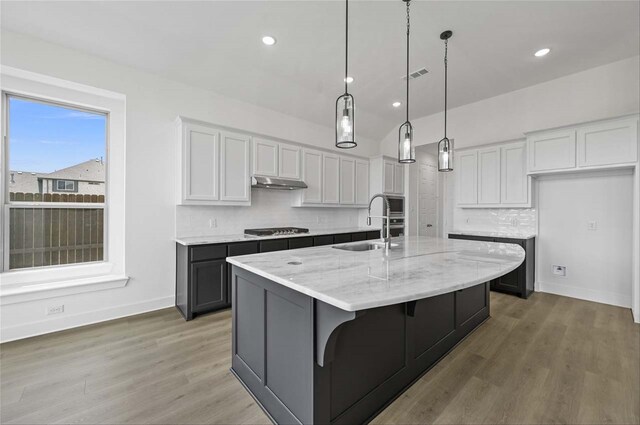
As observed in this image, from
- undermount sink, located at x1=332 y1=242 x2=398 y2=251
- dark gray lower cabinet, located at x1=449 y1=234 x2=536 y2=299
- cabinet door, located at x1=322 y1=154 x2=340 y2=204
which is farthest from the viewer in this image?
cabinet door, located at x1=322 y1=154 x2=340 y2=204

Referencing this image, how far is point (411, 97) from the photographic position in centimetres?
457

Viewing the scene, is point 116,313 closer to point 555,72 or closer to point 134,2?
point 134,2

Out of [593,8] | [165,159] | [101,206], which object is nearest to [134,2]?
[165,159]

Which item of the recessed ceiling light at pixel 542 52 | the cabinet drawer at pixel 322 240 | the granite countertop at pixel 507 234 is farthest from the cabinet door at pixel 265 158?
the recessed ceiling light at pixel 542 52

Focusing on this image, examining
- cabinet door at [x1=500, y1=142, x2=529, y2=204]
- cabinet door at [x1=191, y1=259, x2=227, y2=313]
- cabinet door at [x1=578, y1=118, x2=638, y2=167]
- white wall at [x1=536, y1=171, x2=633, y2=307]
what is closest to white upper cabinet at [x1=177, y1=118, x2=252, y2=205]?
cabinet door at [x1=191, y1=259, x2=227, y2=313]

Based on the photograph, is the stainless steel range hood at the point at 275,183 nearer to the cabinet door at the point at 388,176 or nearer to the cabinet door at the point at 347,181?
the cabinet door at the point at 347,181

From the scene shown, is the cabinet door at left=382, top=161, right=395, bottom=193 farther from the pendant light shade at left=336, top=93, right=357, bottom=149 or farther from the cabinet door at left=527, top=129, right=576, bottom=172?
the pendant light shade at left=336, top=93, right=357, bottom=149

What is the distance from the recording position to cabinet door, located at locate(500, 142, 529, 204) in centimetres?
410

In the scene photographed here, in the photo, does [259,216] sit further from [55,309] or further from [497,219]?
[497,219]

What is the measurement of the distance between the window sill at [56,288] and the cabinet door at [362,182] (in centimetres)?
398

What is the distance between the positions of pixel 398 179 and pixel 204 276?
4218 mm

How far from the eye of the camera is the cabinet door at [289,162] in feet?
13.9

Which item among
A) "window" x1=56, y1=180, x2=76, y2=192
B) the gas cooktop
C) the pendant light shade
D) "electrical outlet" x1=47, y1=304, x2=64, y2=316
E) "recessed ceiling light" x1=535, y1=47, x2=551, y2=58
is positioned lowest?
"electrical outlet" x1=47, y1=304, x2=64, y2=316

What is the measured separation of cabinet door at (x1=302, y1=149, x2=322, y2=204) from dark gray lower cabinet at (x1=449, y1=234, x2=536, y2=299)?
264 centimetres
